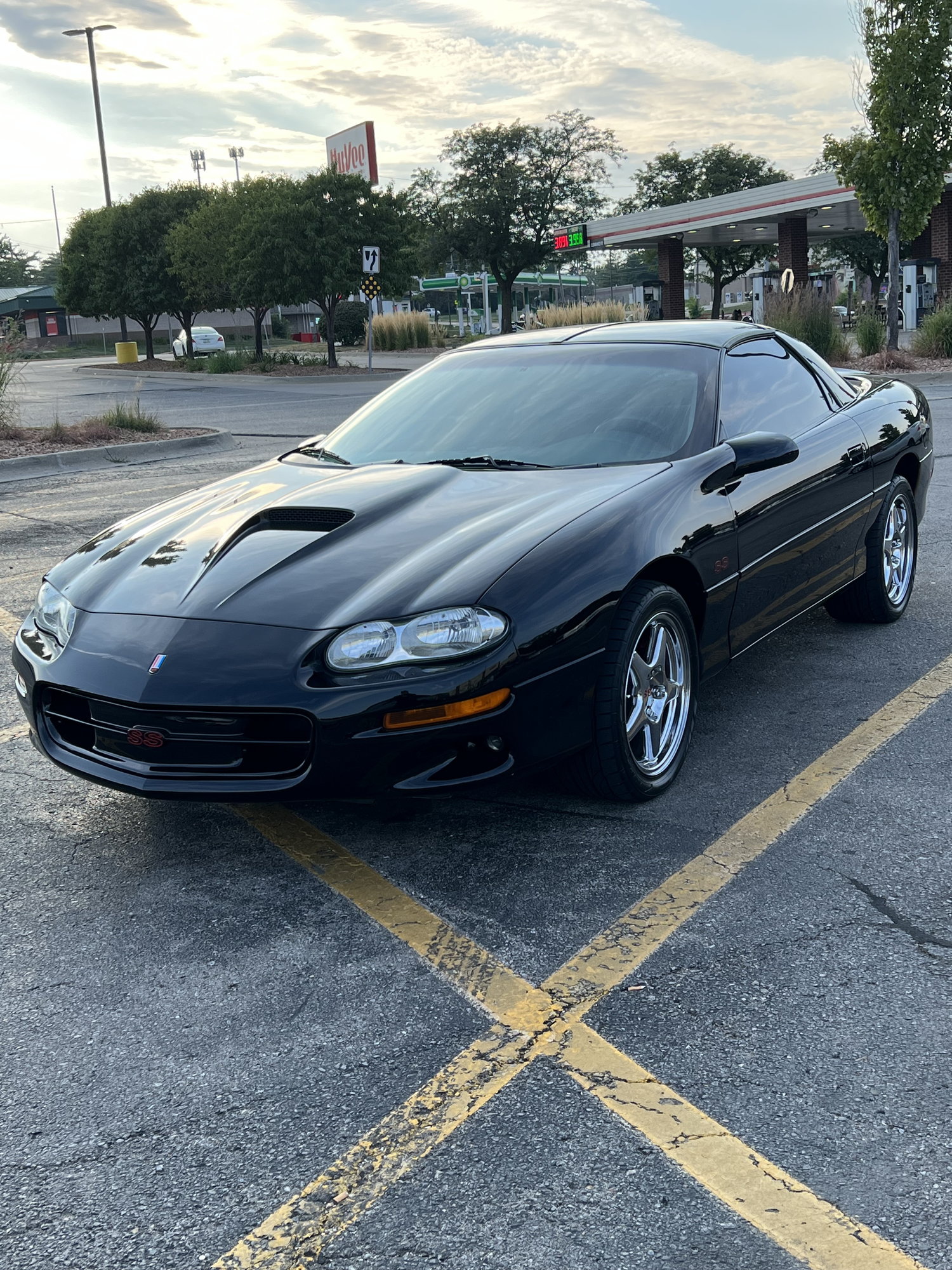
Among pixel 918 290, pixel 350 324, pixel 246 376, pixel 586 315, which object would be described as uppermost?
pixel 350 324

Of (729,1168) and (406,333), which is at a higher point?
(406,333)

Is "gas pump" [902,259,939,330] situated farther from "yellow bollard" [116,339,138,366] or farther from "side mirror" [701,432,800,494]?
"side mirror" [701,432,800,494]

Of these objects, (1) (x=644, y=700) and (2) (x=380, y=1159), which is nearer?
(2) (x=380, y=1159)

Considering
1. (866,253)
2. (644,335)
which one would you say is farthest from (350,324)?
(644,335)

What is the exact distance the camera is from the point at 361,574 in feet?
10.9

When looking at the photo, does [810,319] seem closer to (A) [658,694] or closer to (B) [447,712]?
(A) [658,694]

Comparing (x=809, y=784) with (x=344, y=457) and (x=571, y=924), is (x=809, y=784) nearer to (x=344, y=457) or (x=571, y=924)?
(x=571, y=924)

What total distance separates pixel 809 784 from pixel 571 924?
3.92ft

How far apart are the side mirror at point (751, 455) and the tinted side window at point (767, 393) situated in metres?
0.16

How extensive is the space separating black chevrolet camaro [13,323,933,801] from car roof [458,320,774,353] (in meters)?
0.02

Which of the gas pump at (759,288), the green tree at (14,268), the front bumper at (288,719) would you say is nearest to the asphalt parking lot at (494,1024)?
the front bumper at (288,719)

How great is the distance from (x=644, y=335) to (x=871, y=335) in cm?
1953

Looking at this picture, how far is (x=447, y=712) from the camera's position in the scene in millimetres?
3072

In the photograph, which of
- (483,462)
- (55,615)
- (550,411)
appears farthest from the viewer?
(550,411)
